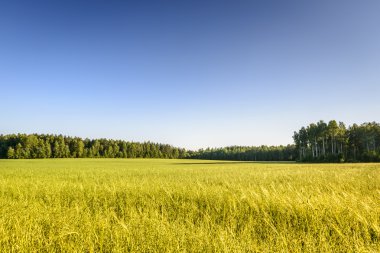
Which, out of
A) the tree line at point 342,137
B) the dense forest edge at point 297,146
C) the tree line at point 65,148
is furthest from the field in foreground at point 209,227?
the tree line at point 65,148

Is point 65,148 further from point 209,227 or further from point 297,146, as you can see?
point 209,227

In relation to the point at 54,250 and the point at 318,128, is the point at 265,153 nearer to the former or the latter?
the point at 318,128

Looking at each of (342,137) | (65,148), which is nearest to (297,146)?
(342,137)

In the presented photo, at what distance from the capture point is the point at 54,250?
134 inches

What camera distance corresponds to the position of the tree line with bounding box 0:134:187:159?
102875 mm

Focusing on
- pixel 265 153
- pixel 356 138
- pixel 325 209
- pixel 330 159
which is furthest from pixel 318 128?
pixel 325 209

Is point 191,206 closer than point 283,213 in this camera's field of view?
No

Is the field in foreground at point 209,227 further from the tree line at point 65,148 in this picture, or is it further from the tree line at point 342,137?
the tree line at point 65,148

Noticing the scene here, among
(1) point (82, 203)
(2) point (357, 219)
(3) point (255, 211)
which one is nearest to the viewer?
(2) point (357, 219)

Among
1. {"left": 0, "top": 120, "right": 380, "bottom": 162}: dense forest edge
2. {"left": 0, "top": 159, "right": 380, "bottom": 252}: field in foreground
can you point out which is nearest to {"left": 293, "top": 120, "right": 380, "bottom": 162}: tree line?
{"left": 0, "top": 120, "right": 380, "bottom": 162}: dense forest edge

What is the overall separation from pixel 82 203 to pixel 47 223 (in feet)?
8.65

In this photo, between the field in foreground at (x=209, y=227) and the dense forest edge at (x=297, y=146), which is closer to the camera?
the field in foreground at (x=209, y=227)

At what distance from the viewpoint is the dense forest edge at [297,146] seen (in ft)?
278

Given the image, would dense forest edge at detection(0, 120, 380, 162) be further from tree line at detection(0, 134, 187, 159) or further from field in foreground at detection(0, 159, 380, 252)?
field in foreground at detection(0, 159, 380, 252)
